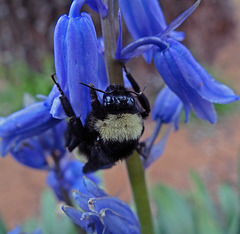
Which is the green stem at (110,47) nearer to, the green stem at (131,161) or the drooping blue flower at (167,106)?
the green stem at (131,161)

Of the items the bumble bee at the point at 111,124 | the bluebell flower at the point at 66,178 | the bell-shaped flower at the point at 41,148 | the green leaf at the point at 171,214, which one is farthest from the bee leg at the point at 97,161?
the green leaf at the point at 171,214

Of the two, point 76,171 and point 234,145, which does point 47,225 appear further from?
point 234,145

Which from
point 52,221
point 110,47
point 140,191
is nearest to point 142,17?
point 110,47

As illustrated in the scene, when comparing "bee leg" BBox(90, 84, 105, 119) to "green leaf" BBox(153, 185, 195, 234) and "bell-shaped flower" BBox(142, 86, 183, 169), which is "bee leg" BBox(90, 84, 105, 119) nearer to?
"bell-shaped flower" BBox(142, 86, 183, 169)

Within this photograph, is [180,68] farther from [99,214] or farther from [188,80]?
[99,214]

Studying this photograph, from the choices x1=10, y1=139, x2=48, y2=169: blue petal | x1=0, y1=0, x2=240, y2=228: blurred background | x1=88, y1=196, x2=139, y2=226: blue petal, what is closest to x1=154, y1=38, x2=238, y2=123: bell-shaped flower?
x1=88, y1=196, x2=139, y2=226: blue petal

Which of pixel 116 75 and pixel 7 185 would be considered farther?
pixel 7 185

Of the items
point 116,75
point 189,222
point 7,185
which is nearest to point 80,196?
point 116,75
